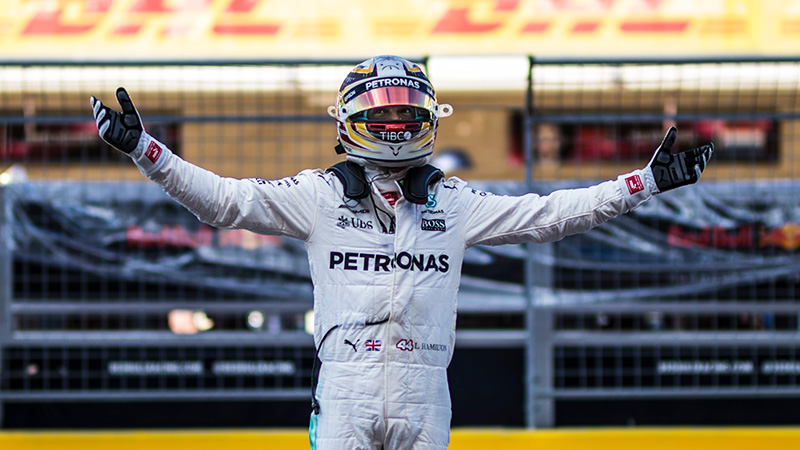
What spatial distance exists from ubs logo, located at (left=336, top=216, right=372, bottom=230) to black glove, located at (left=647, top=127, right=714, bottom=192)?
0.87 meters

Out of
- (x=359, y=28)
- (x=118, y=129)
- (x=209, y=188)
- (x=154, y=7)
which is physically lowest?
(x=209, y=188)

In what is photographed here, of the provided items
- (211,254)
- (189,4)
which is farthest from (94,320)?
(189,4)

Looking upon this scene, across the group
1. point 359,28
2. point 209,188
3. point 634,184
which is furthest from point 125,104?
point 359,28

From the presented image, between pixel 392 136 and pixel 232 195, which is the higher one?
pixel 392 136

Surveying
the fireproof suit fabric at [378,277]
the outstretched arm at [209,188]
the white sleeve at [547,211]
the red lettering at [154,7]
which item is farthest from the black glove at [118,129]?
the red lettering at [154,7]

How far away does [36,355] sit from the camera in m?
5.43

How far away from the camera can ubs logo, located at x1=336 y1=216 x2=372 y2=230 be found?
3.15 metres

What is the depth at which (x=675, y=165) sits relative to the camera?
3150 mm

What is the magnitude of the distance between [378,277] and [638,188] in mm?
835

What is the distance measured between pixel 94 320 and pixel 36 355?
35 centimetres

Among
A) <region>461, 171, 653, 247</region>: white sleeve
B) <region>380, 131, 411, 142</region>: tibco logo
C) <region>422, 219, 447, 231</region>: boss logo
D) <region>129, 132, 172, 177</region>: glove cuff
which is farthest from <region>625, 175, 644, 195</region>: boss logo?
<region>129, 132, 172, 177</region>: glove cuff

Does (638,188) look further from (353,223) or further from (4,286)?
(4,286)

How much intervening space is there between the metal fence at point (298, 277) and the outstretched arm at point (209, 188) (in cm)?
223

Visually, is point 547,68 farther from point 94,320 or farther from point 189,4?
point 189,4
